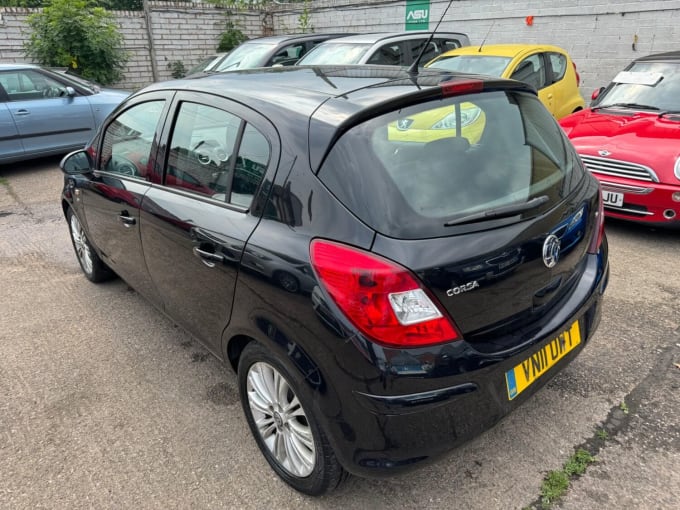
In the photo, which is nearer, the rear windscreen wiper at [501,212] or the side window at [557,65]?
the rear windscreen wiper at [501,212]

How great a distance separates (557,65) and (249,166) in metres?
6.54

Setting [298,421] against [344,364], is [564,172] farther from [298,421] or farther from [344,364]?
[298,421]

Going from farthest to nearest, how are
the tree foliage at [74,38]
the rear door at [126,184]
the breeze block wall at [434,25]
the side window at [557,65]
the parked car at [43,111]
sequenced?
the tree foliage at [74,38], the breeze block wall at [434,25], the parked car at [43,111], the side window at [557,65], the rear door at [126,184]

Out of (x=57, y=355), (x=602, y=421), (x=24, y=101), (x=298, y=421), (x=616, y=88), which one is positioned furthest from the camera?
(x=24, y=101)

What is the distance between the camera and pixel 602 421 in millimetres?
2453

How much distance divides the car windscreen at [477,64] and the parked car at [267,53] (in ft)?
9.10

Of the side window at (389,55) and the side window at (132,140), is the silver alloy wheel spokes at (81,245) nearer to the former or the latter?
the side window at (132,140)

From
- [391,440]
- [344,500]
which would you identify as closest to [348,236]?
[391,440]

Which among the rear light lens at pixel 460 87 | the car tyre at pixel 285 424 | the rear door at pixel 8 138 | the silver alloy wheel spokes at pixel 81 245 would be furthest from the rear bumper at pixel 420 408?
the rear door at pixel 8 138

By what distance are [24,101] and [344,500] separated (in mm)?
7708

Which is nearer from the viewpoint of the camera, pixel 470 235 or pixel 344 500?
pixel 470 235

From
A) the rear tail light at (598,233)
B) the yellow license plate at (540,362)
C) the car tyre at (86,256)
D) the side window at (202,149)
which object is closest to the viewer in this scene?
the yellow license plate at (540,362)

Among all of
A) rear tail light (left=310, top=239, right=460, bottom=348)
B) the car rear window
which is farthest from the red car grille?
rear tail light (left=310, top=239, right=460, bottom=348)

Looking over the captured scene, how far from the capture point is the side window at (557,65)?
23.4 feet
